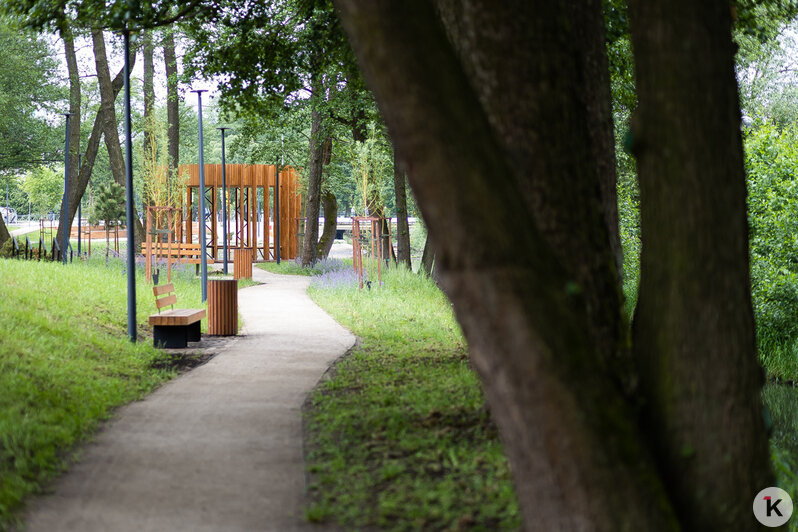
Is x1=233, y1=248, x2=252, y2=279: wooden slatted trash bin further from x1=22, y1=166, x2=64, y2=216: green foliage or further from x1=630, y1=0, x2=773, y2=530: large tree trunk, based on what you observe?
x1=22, y1=166, x2=64, y2=216: green foliage

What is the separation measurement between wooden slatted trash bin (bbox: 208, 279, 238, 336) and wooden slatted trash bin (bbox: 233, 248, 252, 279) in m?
9.80

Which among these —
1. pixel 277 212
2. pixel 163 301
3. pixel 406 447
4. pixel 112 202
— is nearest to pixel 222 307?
pixel 163 301

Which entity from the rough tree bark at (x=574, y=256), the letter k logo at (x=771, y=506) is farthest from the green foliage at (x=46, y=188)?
the letter k logo at (x=771, y=506)

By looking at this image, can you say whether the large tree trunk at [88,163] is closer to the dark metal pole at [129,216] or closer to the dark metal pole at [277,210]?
the dark metal pole at [277,210]

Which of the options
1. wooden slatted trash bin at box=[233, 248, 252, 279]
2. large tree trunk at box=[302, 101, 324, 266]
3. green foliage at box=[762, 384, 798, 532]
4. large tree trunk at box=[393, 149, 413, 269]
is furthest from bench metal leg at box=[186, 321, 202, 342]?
large tree trunk at box=[302, 101, 324, 266]

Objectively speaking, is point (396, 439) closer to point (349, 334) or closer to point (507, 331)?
point (507, 331)

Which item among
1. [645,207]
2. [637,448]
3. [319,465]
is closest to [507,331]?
[637,448]

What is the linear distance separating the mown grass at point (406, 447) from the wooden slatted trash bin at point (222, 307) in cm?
277

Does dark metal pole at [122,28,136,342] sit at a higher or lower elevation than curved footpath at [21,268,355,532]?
higher

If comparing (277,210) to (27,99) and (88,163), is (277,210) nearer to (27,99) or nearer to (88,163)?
(88,163)

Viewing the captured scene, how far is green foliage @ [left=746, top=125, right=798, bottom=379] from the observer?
15.5 metres

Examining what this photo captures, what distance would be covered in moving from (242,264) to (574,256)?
20322 mm

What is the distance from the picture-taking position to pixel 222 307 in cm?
1345

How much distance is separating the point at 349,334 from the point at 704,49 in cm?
992
